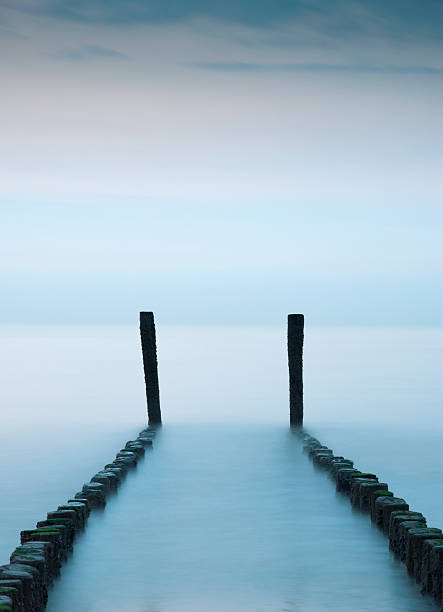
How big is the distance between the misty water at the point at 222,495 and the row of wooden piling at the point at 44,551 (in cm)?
14

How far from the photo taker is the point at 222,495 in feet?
34.4

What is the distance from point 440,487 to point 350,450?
3.66 metres

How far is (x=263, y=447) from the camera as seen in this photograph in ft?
48.3

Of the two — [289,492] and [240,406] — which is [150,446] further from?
[240,406]

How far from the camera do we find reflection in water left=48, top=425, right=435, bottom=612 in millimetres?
6512

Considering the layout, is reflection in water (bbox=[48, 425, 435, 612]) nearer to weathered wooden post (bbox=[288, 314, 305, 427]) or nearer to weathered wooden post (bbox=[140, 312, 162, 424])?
weathered wooden post (bbox=[288, 314, 305, 427])

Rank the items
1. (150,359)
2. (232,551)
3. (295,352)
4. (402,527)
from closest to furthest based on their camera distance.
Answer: (402,527) < (232,551) < (295,352) < (150,359)

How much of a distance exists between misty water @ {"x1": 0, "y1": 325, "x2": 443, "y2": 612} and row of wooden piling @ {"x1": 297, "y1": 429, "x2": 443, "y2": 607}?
0.11 m

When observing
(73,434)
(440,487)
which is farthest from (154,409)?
(440,487)

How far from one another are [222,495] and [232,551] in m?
2.69

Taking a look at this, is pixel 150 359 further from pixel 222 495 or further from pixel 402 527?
pixel 402 527

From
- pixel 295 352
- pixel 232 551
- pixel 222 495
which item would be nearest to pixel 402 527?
pixel 232 551

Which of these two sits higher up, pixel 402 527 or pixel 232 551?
pixel 402 527

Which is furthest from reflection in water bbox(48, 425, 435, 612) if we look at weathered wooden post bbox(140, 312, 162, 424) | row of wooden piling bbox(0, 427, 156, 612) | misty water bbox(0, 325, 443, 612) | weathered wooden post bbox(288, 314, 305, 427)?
weathered wooden post bbox(140, 312, 162, 424)
